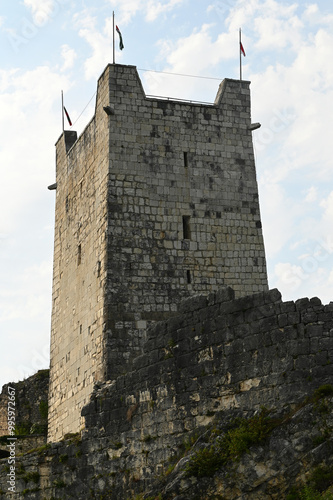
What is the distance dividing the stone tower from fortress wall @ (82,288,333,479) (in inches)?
144

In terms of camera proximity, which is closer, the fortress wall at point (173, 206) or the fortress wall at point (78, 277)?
the fortress wall at point (173, 206)

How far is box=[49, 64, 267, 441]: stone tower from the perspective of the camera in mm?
21453

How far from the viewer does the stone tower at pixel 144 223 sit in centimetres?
2145

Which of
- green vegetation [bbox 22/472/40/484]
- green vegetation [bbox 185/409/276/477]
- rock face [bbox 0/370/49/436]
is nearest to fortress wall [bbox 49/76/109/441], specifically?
green vegetation [bbox 22/472/40/484]

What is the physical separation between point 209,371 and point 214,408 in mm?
604

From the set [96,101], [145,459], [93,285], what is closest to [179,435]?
[145,459]

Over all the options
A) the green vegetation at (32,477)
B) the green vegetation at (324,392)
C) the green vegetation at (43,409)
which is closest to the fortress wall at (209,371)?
the green vegetation at (324,392)

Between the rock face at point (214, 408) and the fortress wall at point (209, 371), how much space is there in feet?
0.06

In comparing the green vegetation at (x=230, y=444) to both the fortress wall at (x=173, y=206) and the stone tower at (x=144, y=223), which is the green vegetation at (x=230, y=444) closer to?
the stone tower at (x=144, y=223)

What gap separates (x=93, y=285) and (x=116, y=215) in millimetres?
1750

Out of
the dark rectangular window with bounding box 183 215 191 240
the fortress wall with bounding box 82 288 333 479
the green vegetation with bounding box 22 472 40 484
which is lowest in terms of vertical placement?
the green vegetation with bounding box 22 472 40 484

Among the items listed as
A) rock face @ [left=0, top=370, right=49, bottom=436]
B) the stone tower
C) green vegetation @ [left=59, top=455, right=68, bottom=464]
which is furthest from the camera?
rock face @ [left=0, top=370, right=49, bottom=436]

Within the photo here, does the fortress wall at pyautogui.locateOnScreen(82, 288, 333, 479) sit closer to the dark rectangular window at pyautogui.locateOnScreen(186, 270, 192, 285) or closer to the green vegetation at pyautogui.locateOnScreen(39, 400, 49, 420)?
the dark rectangular window at pyautogui.locateOnScreen(186, 270, 192, 285)

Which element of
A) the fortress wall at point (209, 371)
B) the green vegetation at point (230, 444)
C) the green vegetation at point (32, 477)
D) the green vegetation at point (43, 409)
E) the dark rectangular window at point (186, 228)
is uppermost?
the dark rectangular window at point (186, 228)
